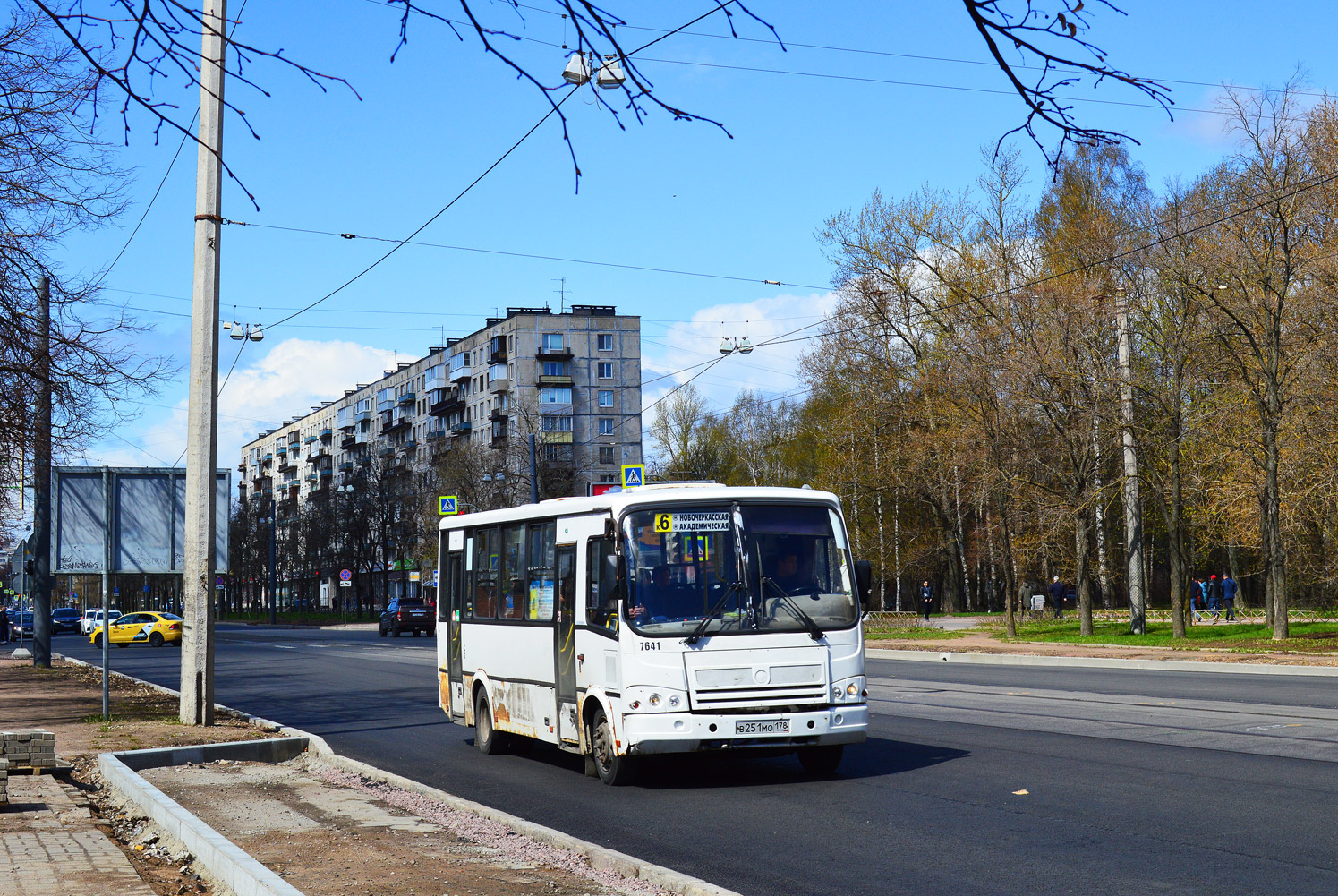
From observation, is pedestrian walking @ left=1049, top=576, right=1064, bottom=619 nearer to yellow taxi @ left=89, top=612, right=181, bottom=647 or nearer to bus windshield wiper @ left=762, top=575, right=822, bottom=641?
yellow taxi @ left=89, top=612, right=181, bottom=647

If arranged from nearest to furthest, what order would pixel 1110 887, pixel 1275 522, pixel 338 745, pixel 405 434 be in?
pixel 1110 887, pixel 338 745, pixel 1275 522, pixel 405 434

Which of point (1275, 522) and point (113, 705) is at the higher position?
point (1275, 522)

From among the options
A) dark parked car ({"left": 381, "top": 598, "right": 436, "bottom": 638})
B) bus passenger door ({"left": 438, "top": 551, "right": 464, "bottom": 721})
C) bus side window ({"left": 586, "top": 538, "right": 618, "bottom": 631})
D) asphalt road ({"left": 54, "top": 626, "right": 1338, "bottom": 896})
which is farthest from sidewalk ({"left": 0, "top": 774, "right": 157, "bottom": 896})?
dark parked car ({"left": 381, "top": 598, "right": 436, "bottom": 638})

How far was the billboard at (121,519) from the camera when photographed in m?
16.0

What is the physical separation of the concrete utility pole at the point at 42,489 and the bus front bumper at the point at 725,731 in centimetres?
863

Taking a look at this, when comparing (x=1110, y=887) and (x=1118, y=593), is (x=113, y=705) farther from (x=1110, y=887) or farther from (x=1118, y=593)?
(x=1118, y=593)

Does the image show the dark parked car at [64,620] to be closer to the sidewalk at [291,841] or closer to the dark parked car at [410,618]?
the dark parked car at [410,618]

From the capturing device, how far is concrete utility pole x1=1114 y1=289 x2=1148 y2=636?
34.7 metres

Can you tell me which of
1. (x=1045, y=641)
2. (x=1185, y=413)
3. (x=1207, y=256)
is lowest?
(x=1045, y=641)

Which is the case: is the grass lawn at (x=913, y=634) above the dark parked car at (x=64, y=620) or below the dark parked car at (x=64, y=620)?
above

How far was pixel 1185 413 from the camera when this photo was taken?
115ft

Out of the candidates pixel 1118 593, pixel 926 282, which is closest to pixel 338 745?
pixel 926 282

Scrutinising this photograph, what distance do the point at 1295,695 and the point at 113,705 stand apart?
17.2m

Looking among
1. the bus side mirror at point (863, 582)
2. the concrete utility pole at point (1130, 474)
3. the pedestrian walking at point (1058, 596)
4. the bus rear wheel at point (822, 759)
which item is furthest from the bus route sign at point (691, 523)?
the pedestrian walking at point (1058, 596)
